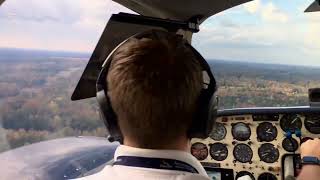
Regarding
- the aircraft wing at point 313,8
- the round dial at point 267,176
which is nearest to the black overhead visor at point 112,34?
the aircraft wing at point 313,8

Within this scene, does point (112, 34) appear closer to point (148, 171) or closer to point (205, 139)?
point (205, 139)

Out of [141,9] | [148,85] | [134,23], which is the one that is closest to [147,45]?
[148,85]

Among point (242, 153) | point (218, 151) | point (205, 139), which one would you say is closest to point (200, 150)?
→ point (218, 151)

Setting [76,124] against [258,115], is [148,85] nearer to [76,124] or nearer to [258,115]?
[76,124]

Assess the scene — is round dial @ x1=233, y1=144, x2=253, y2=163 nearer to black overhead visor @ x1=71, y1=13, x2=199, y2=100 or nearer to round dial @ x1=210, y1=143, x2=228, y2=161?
round dial @ x1=210, y1=143, x2=228, y2=161

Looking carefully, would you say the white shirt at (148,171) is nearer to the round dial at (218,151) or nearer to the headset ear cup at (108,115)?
the headset ear cup at (108,115)

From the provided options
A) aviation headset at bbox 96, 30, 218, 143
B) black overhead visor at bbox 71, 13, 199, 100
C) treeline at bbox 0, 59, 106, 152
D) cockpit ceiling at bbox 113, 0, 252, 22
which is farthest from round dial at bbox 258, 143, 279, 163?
aviation headset at bbox 96, 30, 218, 143
